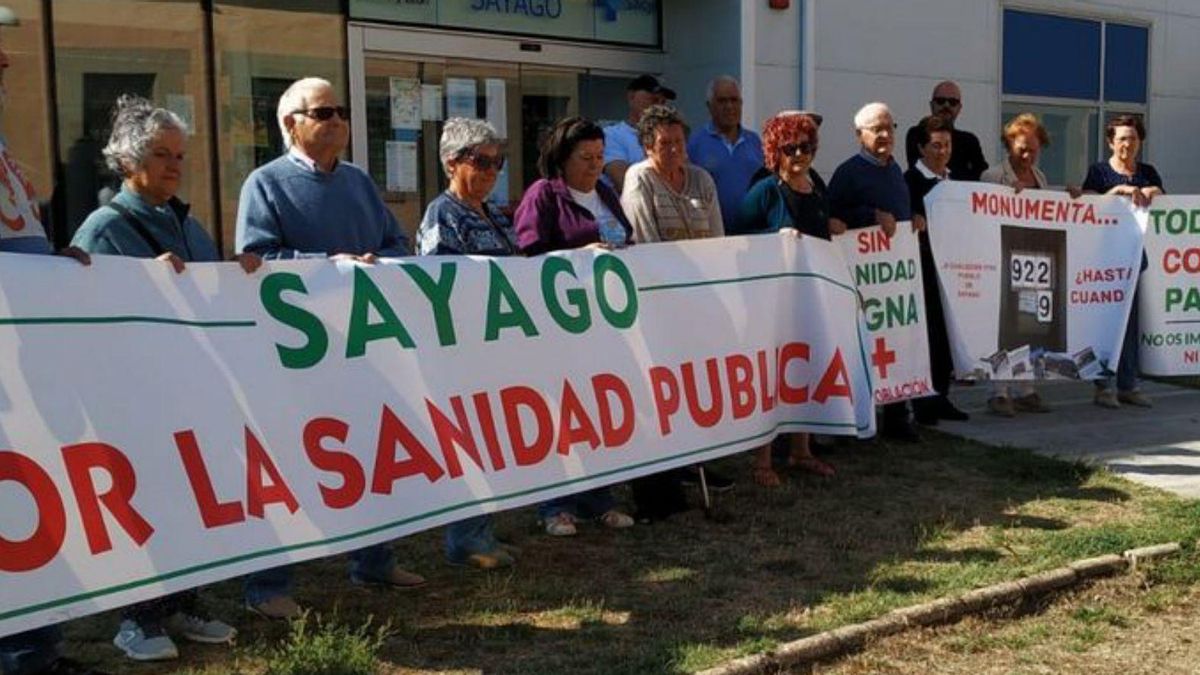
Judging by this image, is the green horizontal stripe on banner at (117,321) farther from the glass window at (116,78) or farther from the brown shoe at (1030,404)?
the brown shoe at (1030,404)

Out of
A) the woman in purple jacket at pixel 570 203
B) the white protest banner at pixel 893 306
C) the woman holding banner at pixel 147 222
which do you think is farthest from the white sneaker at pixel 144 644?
the white protest banner at pixel 893 306

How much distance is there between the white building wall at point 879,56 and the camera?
36.3ft

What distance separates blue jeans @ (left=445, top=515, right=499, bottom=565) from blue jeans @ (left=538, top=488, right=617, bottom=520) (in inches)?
24.8

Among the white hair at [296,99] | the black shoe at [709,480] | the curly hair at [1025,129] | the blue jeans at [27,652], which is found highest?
the curly hair at [1025,129]

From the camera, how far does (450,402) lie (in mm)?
4773

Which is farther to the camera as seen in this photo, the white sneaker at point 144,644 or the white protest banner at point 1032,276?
the white protest banner at point 1032,276

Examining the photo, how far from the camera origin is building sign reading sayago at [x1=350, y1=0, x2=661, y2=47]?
9.62m

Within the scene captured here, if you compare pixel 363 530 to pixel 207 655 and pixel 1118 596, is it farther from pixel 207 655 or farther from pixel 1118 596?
pixel 1118 596

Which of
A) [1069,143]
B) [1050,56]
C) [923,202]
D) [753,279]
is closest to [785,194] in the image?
[753,279]

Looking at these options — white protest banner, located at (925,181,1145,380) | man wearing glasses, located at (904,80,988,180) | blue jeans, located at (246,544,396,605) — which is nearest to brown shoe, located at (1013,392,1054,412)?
white protest banner, located at (925,181,1145,380)

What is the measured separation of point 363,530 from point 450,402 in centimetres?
61

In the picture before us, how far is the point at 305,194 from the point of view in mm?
4734

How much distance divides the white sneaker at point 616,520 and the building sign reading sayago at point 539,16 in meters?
5.01

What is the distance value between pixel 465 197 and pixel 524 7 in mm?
5495
